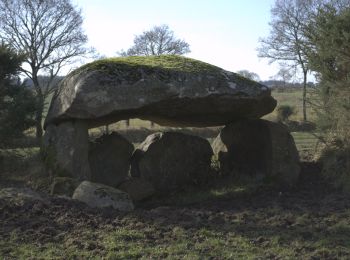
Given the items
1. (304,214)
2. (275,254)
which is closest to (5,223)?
(275,254)

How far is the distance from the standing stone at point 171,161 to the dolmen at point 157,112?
0.08 feet

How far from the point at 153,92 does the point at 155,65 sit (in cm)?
85

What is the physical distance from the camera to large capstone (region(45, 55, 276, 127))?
9.42 m

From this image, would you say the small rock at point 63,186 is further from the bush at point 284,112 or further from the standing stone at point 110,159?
the bush at point 284,112

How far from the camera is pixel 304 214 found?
24.5ft

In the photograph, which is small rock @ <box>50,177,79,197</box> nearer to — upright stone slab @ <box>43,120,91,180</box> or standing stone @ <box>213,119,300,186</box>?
upright stone slab @ <box>43,120,91,180</box>

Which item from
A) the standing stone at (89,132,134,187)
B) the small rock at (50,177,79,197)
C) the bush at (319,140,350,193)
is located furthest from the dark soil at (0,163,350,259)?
the standing stone at (89,132,134,187)

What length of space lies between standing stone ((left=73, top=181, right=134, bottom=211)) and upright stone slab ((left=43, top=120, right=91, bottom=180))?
146 cm

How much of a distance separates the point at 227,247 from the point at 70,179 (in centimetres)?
411

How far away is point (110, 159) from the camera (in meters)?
11.1

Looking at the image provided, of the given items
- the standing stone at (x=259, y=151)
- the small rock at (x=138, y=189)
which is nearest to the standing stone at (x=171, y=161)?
the standing stone at (x=259, y=151)

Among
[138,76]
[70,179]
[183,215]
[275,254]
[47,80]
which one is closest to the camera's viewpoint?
[275,254]

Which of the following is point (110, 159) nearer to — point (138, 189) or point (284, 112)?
point (138, 189)

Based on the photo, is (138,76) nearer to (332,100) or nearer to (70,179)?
(70,179)
